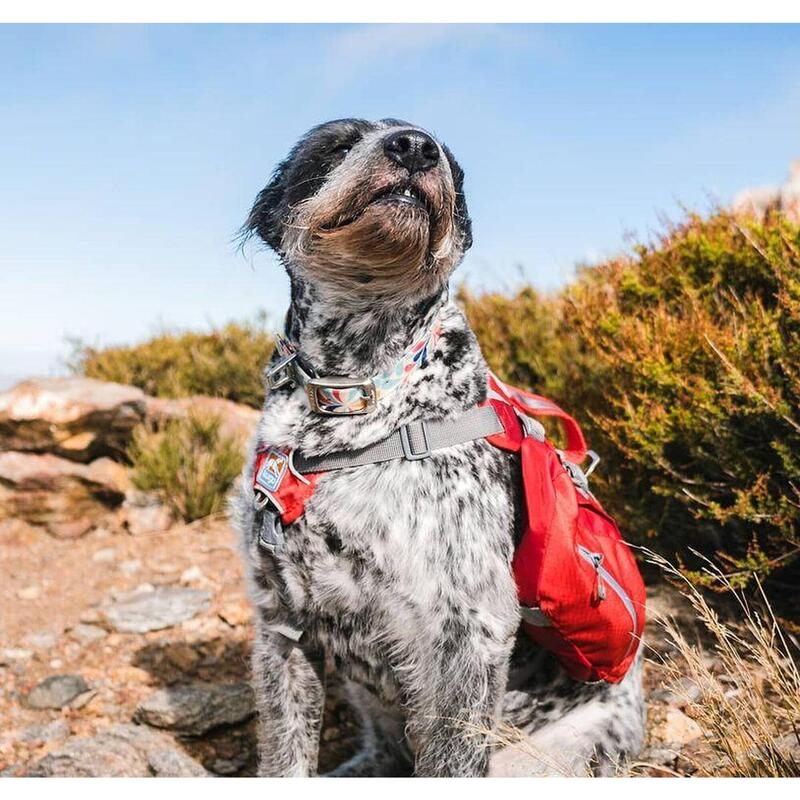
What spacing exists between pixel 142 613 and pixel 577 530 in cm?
316

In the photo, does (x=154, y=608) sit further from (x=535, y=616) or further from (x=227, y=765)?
(x=535, y=616)

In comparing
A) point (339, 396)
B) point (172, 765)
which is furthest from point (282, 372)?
point (172, 765)

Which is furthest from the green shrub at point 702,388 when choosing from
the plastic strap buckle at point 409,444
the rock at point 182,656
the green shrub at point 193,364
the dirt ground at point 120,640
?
the green shrub at point 193,364

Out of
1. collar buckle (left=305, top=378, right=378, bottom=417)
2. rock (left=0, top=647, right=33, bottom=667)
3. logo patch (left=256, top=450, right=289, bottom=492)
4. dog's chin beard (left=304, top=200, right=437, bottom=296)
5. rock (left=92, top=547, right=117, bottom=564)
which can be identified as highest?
dog's chin beard (left=304, top=200, right=437, bottom=296)

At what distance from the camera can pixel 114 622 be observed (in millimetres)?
4875

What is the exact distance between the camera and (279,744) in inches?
115

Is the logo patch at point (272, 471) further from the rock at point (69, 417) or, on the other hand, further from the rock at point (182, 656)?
the rock at point (69, 417)

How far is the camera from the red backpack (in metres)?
2.62

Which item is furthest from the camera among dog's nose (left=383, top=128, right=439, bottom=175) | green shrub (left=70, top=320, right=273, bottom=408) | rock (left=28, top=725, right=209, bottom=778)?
green shrub (left=70, top=320, right=273, bottom=408)

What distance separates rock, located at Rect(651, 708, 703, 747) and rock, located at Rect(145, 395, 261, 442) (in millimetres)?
4641

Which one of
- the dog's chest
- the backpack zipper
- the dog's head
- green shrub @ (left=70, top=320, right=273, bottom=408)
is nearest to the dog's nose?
the dog's head

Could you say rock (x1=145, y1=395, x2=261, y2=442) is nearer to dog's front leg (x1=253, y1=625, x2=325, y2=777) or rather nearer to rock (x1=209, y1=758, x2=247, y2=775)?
rock (x1=209, y1=758, x2=247, y2=775)

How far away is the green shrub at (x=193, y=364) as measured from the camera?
9.40 meters

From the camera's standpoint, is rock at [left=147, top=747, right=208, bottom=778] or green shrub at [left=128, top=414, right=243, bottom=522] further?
green shrub at [left=128, top=414, right=243, bottom=522]
